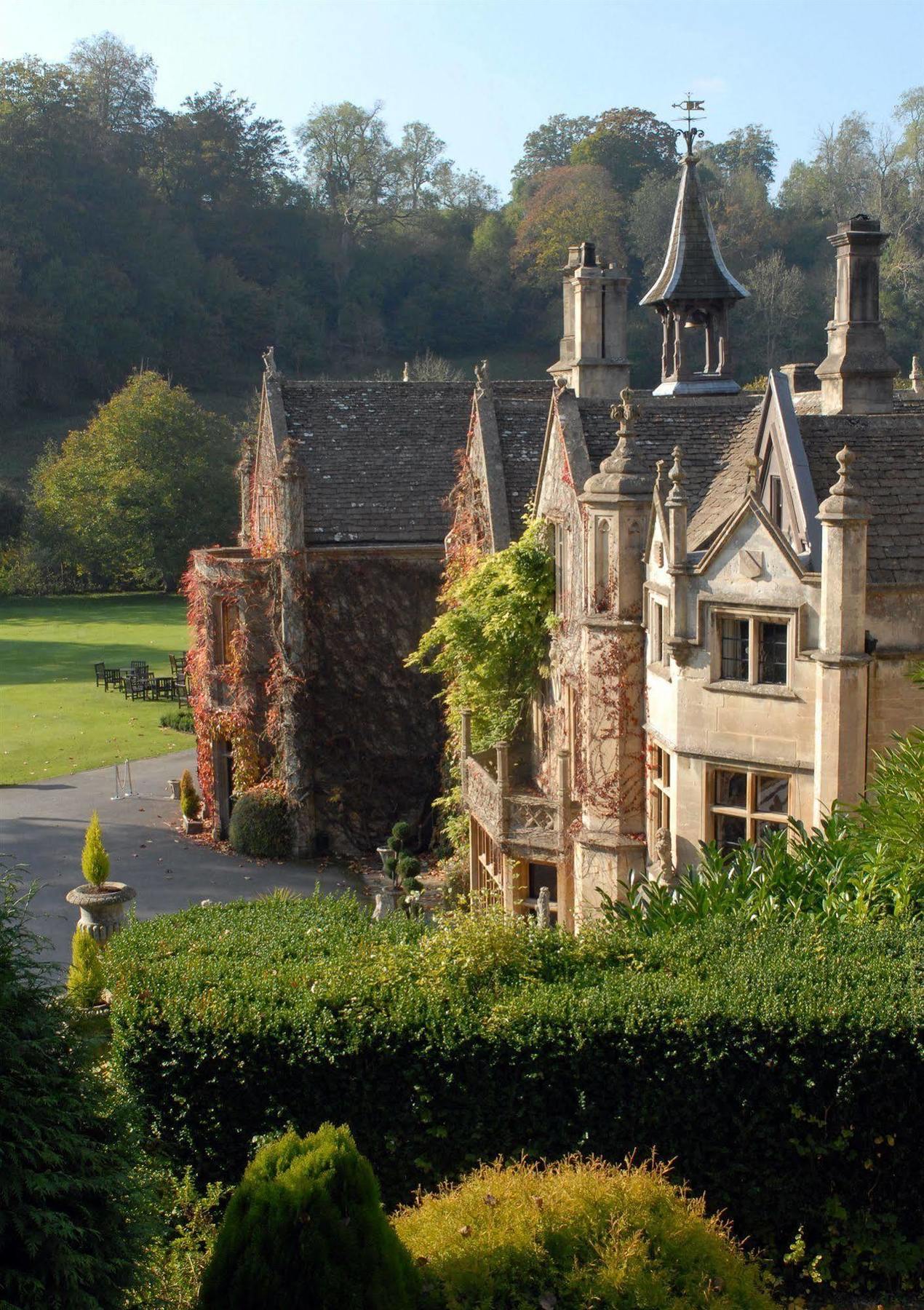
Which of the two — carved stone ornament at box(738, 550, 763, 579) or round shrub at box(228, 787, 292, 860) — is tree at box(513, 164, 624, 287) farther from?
carved stone ornament at box(738, 550, 763, 579)

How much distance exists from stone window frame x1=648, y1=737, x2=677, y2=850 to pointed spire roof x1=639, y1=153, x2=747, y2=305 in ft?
36.8

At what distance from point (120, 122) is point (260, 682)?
279 feet

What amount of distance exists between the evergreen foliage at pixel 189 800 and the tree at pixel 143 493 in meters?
35.0

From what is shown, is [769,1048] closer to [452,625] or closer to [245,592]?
[452,625]

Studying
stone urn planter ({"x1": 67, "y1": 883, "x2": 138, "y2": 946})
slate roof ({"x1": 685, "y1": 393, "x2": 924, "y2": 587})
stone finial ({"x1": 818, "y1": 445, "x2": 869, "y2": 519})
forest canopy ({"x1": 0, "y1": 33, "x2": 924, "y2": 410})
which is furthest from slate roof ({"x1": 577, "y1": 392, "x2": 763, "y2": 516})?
forest canopy ({"x1": 0, "y1": 33, "x2": 924, "y2": 410})

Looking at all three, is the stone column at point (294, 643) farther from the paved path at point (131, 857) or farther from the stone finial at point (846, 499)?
the stone finial at point (846, 499)

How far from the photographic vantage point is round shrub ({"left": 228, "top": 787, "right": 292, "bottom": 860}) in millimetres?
28406

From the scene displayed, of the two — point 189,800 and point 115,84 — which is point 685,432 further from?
point 115,84

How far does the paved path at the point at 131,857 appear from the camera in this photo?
82.7 ft

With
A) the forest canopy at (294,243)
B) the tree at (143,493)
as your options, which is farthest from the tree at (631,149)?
the tree at (143,493)

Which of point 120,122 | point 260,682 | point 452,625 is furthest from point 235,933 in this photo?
point 120,122

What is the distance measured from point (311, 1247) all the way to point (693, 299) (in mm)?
21414

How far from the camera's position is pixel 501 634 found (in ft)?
73.3

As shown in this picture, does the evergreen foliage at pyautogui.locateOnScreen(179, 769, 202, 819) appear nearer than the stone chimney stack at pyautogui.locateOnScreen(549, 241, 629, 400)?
No
